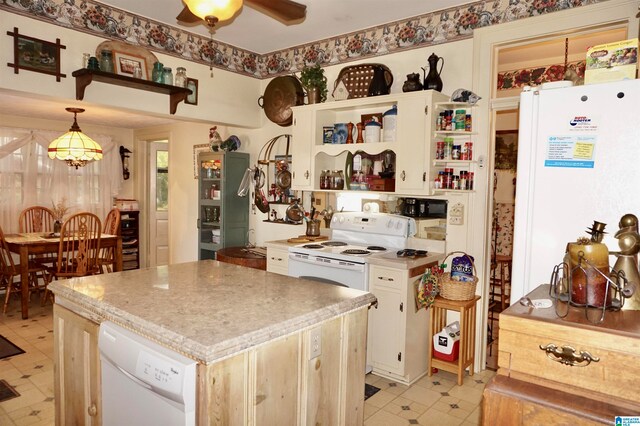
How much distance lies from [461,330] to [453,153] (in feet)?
4.18

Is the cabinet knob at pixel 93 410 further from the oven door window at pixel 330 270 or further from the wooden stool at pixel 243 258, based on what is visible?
the wooden stool at pixel 243 258

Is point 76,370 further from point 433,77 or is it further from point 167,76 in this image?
point 433,77

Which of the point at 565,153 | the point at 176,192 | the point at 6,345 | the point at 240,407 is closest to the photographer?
the point at 240,407

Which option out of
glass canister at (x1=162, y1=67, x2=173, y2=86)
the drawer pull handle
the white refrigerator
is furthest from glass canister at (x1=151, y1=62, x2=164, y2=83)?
the drawer pull handle

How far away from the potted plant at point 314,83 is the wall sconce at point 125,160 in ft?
12.9

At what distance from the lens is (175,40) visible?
12.4ft

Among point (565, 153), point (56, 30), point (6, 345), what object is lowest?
→ point (6, 345)

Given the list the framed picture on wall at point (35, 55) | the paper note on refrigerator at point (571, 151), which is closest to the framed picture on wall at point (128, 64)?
the framed picture on wall at point (35, 55)

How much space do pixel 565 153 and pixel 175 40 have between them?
3.34m

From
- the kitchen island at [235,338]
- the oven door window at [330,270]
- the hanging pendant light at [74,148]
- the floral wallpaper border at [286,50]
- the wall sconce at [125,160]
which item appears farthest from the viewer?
the wall sconce at [125,160]

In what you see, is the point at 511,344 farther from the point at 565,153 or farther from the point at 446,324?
the point at 446,324

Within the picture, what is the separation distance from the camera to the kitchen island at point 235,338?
1.35m

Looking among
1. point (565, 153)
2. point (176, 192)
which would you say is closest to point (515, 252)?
point (565, 153)

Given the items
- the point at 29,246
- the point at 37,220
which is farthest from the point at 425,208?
the point at 37,220
